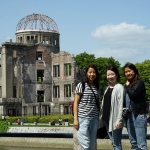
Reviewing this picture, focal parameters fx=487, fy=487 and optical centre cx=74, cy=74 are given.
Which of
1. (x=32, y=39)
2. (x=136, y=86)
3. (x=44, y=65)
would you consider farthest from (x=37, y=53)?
(x=136, y=86)

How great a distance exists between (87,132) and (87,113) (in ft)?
1.23

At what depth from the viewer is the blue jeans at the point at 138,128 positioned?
10.2 metres

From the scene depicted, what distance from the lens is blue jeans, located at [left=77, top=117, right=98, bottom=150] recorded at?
944 cm

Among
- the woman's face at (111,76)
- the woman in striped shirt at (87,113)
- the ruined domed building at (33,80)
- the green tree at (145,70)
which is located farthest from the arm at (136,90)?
the green tree at (145,70)

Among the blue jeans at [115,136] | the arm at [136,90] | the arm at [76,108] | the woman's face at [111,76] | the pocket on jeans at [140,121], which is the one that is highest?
the woman's face at [111,76]

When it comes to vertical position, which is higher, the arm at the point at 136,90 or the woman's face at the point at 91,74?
the woman's face at the point at 91,74

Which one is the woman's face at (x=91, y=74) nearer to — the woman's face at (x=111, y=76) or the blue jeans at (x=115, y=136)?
the woman's face at (x=111, y=76)

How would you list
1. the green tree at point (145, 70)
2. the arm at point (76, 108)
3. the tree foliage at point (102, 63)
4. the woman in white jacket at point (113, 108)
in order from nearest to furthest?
the arm at point (76, 108), the woman in white jacket at point (113, 108), the tree foliage at point (102, 63), the green tree at point (145, 70)

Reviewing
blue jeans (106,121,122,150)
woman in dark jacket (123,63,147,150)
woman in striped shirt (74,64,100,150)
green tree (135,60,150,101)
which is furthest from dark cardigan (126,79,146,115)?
green tree (135,60,150,101)

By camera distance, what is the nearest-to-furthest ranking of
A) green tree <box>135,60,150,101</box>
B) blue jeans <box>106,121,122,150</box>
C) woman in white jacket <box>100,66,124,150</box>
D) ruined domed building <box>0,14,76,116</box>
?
woman in white jacket <box>100,66,124,150</box> < blue jeans <box>106,121,122,150</box> < ruined domed building <box>0,14,76,116</box> < green tree <box>135,60,150,101</box>

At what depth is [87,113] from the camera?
9.44 m

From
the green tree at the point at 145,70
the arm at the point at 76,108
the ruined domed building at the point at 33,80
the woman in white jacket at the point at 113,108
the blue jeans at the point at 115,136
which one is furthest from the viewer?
the green tree at the point at 145,70

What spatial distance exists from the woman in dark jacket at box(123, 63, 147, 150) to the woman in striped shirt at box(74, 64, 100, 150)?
3.28 feet

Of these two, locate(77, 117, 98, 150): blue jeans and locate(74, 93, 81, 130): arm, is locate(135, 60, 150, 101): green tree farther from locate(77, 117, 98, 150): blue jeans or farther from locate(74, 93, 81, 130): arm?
locate(74, 93, 81, 130): arm
